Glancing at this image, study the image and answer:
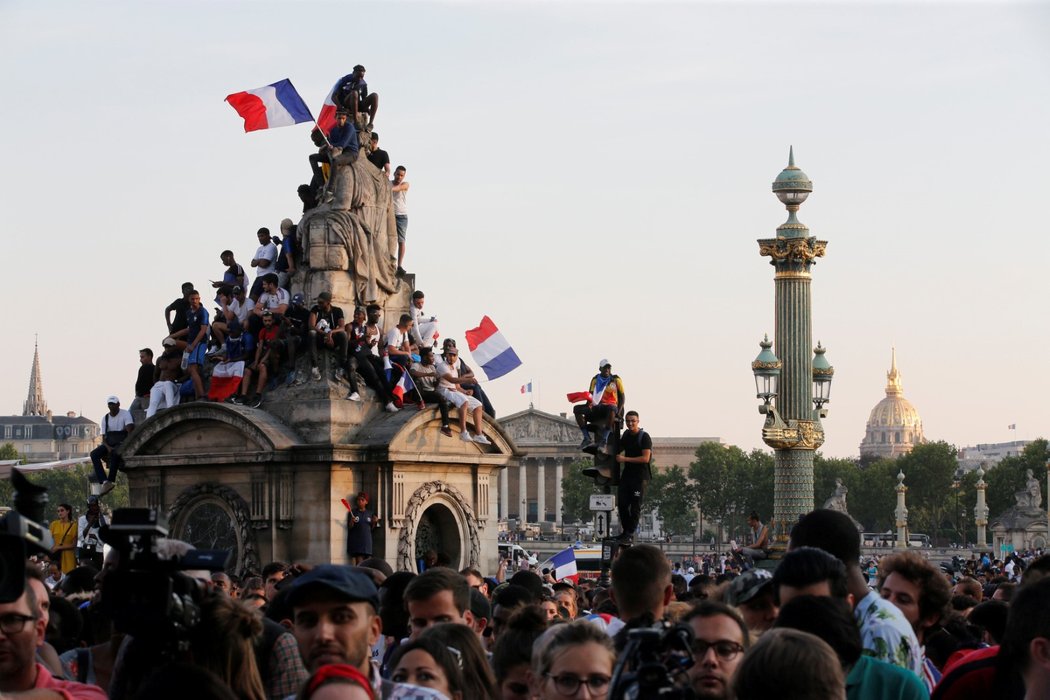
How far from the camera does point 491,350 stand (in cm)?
2892

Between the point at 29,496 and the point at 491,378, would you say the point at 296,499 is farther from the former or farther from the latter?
the point at 29,496

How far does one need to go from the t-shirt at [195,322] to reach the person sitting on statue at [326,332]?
6.30 ft

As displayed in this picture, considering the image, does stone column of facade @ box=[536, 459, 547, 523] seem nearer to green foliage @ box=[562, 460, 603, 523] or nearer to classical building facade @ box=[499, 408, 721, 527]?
classical building facade @ box=[499, 408, 721, 527]

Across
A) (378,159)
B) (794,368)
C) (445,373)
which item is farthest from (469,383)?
(794,368)

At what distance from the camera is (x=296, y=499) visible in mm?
25250

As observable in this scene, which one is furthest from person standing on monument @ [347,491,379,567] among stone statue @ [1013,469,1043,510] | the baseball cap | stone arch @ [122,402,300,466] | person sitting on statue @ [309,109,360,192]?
stone statue @ [1013,469,1043,510]

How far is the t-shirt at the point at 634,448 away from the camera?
888 inches

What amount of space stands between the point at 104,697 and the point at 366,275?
20.8 m

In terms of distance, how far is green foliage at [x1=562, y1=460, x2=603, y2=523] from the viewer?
153625 millimetres

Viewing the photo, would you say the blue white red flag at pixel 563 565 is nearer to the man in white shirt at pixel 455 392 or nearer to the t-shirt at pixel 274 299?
the man in white shirt at pixel 455 392

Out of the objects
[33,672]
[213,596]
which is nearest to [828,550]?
[213,596]

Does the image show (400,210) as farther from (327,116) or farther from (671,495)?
(671,495)

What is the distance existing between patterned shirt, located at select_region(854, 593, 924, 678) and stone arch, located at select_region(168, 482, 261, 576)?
1788 centimetres

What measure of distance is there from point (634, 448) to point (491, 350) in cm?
671
